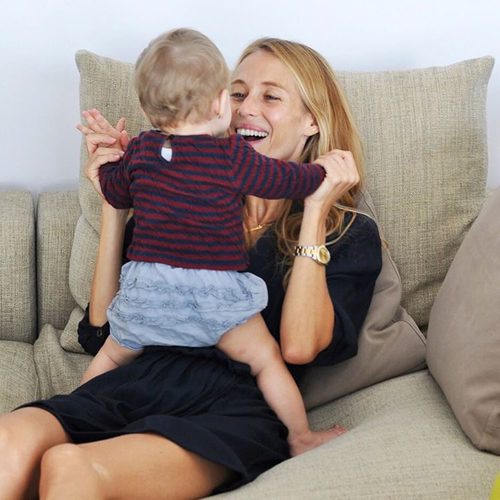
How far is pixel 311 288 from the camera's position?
1886mm

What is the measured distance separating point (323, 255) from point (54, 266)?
0.75m

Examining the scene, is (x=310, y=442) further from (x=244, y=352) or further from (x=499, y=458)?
(x=499, y=458)

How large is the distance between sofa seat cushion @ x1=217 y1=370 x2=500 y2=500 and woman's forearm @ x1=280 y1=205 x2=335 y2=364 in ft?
0.57

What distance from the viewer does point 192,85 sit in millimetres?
1657

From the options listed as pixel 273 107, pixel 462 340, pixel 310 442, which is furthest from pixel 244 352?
pixel 273 107

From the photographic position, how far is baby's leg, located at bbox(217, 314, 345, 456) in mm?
1852

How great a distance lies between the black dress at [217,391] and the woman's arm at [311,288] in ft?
0.25

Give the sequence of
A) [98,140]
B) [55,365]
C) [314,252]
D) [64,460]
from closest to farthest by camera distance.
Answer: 1. [64,460]
2. [314,252]
3. [98,140]
4. [55,365]

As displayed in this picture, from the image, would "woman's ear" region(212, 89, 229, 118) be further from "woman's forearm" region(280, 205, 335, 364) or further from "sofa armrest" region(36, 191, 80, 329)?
"sofa armrest" region(36, 191, 80, 329)

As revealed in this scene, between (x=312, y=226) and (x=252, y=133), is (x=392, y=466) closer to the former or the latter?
(x=312, y=226)

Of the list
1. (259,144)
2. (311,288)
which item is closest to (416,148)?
(259,144)

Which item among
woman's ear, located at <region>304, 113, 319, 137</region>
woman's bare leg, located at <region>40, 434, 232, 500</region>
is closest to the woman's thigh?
woman's bare leg, located at <region>40, 434, 232, 500</region>

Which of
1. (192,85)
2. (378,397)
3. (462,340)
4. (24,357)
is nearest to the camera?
(192,85)

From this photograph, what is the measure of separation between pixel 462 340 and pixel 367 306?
267 millimetres
